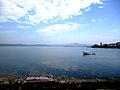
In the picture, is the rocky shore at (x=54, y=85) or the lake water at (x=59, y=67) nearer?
the rocky shore at (x=54, y=85)

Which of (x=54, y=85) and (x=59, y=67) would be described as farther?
(x=59, y=67)

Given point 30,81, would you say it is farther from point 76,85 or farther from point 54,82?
point 76,85

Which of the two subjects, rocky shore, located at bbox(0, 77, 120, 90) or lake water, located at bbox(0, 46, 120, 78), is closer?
rocky shore, located at bbox(0, 77, 120, 90)

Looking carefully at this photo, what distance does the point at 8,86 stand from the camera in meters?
21.3

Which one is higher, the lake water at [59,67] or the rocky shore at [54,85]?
the rocky shore at [54,85]

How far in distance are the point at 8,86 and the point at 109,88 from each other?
1164 centimetres

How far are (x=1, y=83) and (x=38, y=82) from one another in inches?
165

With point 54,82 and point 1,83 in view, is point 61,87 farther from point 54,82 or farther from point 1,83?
point 1,83

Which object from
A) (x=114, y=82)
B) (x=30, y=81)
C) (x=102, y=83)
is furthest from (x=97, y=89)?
(x=30, y=81)

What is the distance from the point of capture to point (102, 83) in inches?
892

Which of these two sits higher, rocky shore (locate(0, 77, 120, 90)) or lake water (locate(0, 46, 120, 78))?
rocky shore (locate(0, 77, 120, 90))

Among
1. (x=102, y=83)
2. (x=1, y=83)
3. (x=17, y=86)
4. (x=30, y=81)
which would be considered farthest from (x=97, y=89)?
(x=1, y=83)

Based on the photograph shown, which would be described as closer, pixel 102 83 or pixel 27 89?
pixel 27 89

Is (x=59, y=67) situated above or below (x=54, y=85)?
below
